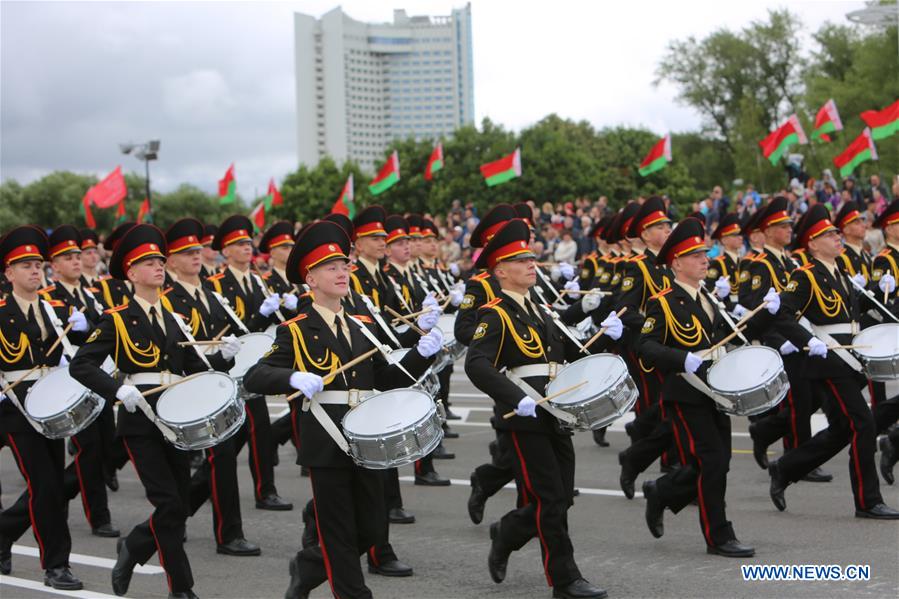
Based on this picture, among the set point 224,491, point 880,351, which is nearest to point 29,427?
point 224,491

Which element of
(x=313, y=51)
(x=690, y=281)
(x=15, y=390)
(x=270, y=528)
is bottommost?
(x=270, y=528)

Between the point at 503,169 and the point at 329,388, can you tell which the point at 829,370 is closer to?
the point at 329,388

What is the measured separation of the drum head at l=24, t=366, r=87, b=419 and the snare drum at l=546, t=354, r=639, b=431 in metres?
3.35

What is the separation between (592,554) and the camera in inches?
308

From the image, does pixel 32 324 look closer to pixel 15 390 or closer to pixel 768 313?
pixel 15 390

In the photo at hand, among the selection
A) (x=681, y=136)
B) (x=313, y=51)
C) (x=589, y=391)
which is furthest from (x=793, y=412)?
(x=313, y=51)

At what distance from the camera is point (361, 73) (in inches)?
7628

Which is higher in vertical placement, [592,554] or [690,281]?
[690,281]

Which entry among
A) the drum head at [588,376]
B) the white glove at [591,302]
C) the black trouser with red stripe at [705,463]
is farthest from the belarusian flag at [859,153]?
the drum head at [588,376]

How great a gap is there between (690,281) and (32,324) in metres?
4.71

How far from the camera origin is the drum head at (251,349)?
29.0 feet

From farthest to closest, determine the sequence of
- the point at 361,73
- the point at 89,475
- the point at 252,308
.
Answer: the point at 361,73 < the point at 252,308 < the point at 89,475

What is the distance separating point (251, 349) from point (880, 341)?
4.82 metres

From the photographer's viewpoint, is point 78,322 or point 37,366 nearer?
point 37,366
